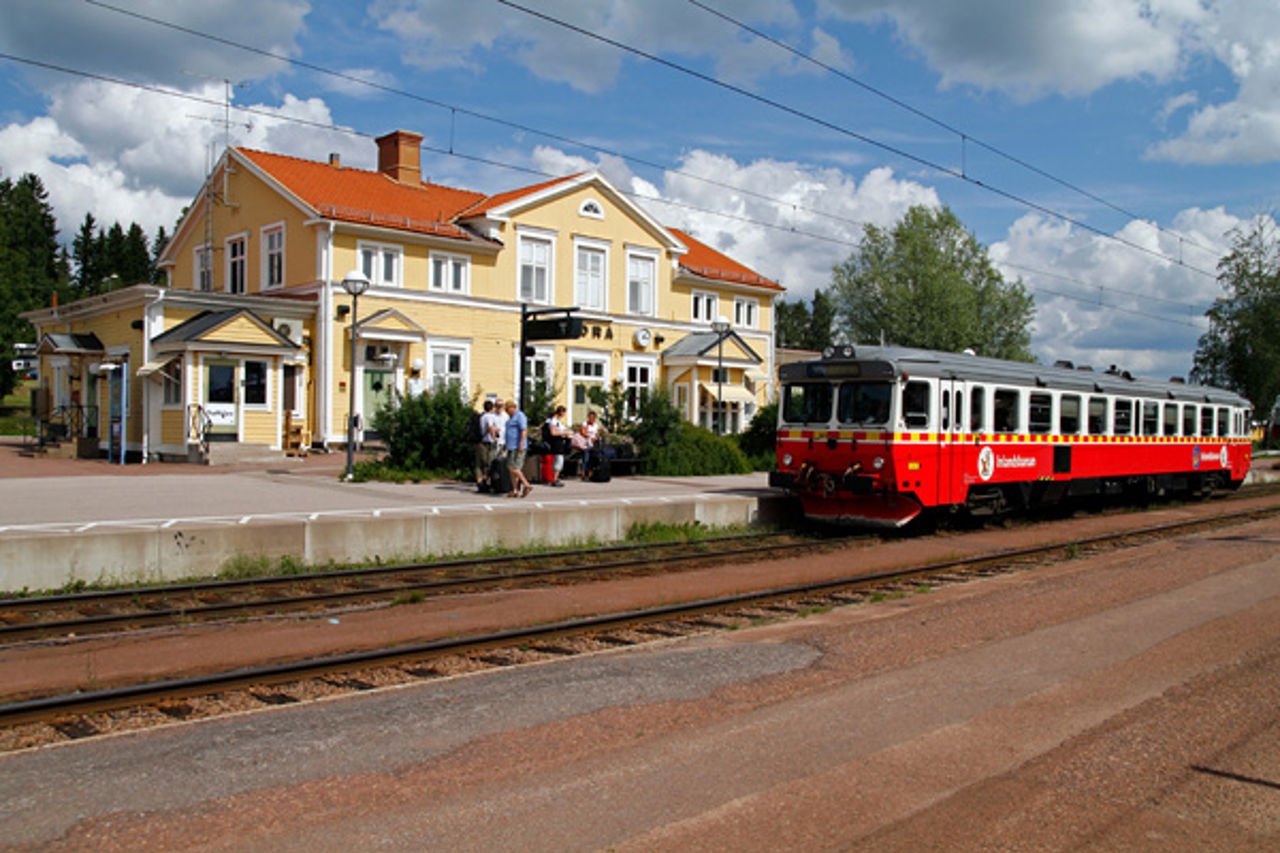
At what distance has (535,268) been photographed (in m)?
35.4

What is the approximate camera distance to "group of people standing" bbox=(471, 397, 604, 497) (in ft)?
61.3

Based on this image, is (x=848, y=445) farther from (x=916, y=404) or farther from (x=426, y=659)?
(x=426, y=659)

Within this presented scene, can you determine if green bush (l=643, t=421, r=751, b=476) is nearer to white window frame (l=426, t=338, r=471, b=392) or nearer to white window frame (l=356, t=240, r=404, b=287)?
white window frame (l=426, t=338, r=471, b=392)

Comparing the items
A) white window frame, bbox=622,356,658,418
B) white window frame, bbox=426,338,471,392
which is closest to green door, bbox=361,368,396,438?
white window frame, bbox=426,338,471,392

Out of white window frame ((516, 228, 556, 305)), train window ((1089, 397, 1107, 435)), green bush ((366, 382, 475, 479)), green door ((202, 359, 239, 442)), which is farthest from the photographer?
white window frame ((516, 228, 556, 305))

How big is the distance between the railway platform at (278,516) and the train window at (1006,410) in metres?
4.18

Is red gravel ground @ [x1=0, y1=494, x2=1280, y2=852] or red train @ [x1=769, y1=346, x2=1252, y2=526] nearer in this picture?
red gravel ground @ [x1=0, y1=494, x2=1280, y2=852]

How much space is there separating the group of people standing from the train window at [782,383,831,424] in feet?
15.3

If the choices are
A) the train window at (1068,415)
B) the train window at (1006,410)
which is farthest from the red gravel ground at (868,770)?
the train window at (1068,415)

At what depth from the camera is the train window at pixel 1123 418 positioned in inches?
838

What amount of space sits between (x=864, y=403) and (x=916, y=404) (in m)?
0.81

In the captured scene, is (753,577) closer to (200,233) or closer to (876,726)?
(876,726)

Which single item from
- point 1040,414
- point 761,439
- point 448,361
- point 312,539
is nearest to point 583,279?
point 448,361

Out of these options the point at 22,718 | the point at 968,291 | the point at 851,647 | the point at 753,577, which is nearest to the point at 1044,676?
the point at 851,647
